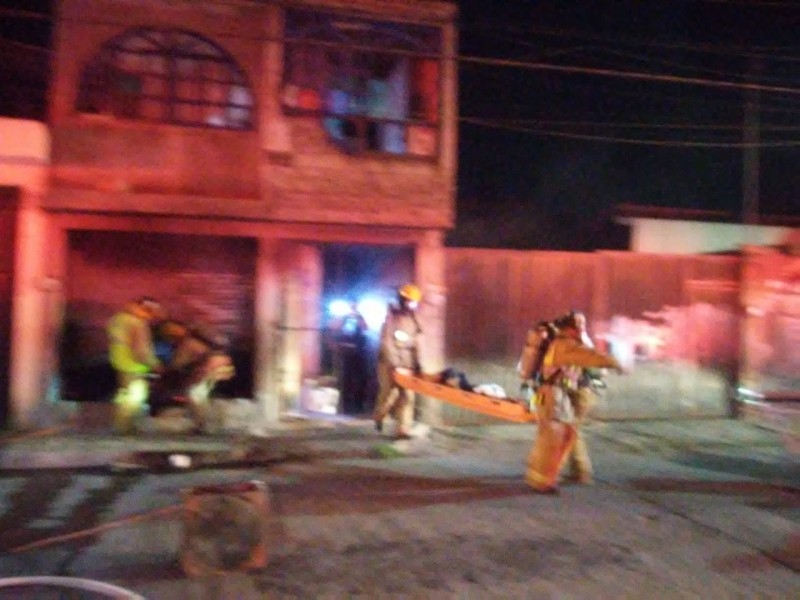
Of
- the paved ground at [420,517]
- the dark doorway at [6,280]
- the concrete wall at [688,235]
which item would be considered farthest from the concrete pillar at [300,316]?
the concrete wall at [688,235]

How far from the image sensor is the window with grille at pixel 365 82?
11727mm

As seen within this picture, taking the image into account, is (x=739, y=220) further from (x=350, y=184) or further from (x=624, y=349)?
(x=350, y=184)

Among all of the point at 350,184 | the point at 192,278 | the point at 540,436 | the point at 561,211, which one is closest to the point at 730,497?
the point at 540,436

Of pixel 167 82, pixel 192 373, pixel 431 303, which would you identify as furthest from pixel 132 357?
pixel 431 303

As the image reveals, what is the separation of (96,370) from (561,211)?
8552mm

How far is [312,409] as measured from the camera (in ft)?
40.0

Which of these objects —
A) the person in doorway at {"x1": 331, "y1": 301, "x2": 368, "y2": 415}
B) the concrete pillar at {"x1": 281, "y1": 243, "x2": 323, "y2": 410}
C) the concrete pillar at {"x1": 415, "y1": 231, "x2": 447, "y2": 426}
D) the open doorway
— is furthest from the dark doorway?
the concrete pillar at {"x1": 415, "y1": 231, "x2": 447, "y2": 426}

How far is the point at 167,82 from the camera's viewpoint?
1145 cm

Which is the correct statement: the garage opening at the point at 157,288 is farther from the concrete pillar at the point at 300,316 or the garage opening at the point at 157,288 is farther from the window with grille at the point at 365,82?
the window with grille at the point at 365,82

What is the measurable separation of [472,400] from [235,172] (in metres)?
4.20

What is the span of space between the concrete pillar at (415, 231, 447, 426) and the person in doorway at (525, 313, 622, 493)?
3.35 meters

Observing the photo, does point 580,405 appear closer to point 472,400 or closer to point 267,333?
point 472,400

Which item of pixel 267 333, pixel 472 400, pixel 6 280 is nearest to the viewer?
pixel 472 400

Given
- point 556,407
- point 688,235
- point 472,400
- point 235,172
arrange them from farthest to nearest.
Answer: point 688,235, point 235,172, point 472,400, point 556,407
